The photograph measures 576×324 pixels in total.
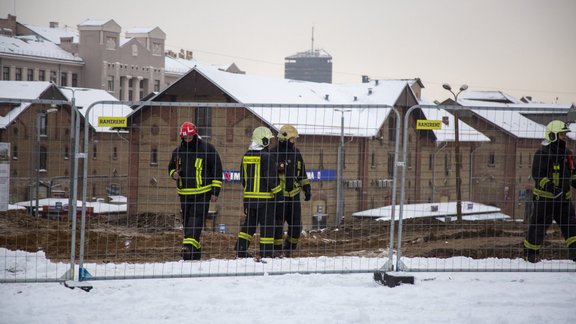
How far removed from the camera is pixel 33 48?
280ft

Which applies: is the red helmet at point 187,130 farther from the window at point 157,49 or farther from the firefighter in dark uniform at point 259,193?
the window at point 157,49

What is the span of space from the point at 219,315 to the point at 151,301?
0.92m

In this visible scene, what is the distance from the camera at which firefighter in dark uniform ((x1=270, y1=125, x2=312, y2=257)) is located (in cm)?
1236

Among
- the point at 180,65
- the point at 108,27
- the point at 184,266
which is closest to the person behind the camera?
the point at 184,266

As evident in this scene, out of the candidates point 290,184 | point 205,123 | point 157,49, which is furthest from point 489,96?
point 290,184

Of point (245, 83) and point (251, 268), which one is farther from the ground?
point (245, 83)

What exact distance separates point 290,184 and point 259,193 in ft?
2.60

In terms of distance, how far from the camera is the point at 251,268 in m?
10.2

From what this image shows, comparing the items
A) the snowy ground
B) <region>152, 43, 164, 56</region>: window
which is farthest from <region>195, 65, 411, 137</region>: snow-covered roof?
<region>152, 43, 164, 56</region>: window

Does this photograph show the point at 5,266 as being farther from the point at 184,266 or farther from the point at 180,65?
the point at 180,65

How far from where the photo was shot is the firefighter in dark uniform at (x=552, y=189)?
11.4 m

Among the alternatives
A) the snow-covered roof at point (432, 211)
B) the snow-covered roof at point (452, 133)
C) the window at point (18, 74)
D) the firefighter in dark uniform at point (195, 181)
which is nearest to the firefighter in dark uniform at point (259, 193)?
the firefighter in dark uniform at point (195, 181)

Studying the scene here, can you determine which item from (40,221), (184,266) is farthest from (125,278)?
(40,221)

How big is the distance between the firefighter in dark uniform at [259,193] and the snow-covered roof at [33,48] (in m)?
73.9
